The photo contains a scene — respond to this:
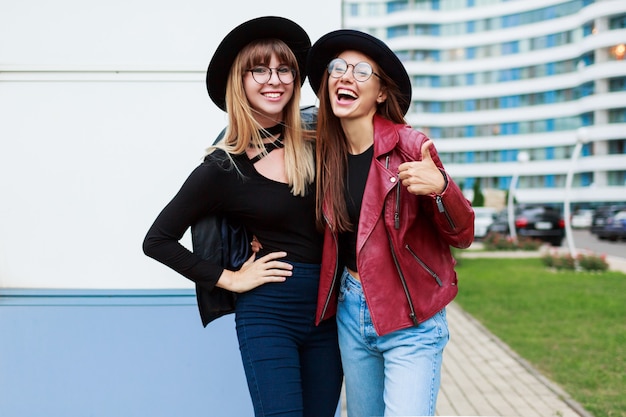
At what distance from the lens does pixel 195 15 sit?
12.0 ft

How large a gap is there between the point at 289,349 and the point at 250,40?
131 cm

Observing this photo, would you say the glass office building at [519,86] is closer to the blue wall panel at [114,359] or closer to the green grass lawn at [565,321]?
the green grass lawn at [565,321]

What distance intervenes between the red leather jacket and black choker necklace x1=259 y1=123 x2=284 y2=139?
19.0 inches

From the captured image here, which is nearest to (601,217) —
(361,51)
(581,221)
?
(581,221)

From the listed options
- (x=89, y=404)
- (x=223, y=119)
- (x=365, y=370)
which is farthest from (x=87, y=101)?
(x=365, y=370)

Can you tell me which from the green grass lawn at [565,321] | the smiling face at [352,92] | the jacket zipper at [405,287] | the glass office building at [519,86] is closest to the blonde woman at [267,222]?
the smiling face at [352,92]

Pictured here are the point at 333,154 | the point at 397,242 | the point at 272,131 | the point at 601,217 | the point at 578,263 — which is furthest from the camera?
the point at 601,217

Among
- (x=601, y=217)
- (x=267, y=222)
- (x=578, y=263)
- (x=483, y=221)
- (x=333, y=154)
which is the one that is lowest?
(x=601, y=217)

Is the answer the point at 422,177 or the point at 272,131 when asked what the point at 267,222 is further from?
the point at 422,177

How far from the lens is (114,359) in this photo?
11.7 feet

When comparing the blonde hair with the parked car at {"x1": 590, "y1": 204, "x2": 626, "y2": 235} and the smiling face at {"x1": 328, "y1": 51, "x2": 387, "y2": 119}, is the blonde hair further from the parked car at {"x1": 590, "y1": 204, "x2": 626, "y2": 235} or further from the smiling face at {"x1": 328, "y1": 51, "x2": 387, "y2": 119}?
the parked car at {"x1": 590, "y1": 204, "x2": 626, "y2": 235}

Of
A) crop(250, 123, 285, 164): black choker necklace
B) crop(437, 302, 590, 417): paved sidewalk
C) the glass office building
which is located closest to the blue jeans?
crop(250, 123, 285, 164): black choker necklace

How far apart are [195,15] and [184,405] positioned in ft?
8.11

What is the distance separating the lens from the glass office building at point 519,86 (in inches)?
2025
